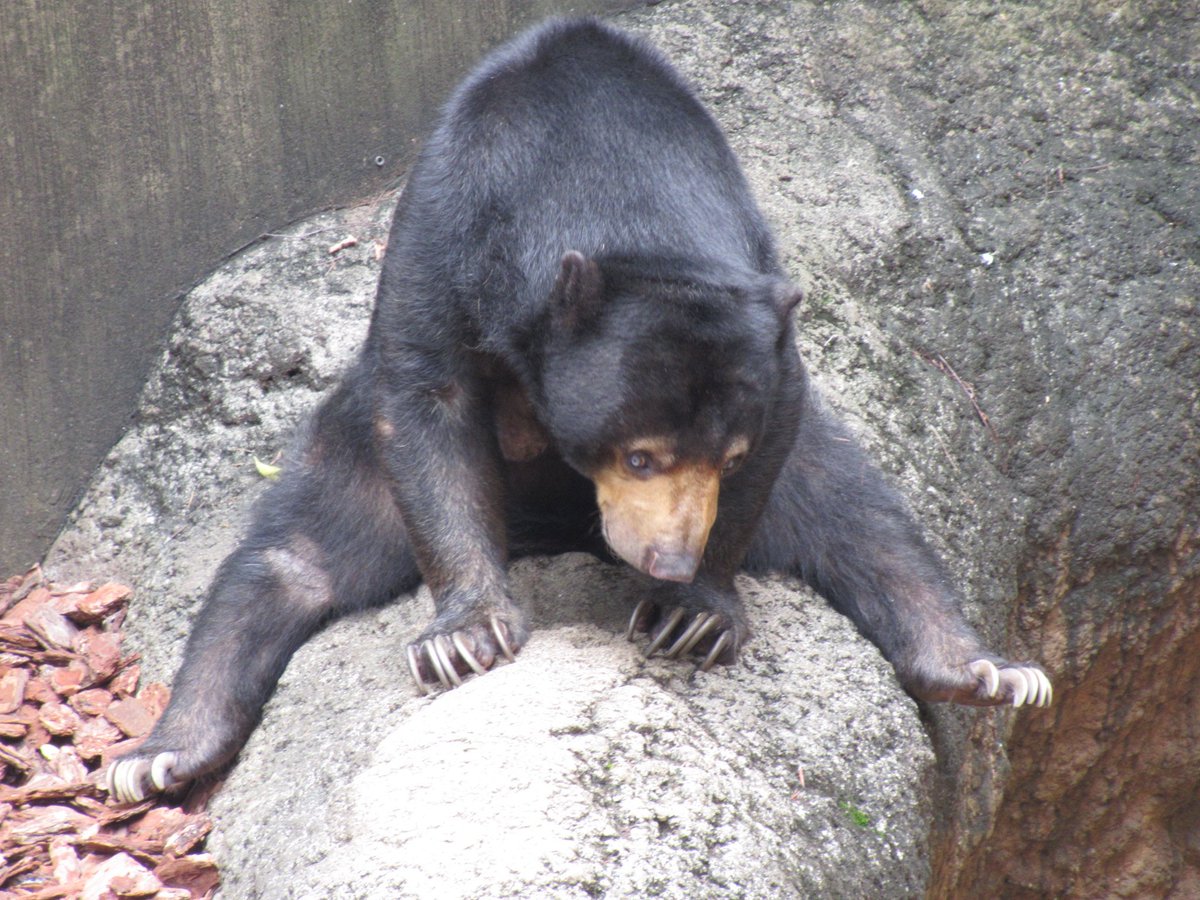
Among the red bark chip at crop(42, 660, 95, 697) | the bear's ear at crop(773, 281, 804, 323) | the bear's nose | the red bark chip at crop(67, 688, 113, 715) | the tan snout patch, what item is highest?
the bear's ear at crop(773, 281, 804, 323)

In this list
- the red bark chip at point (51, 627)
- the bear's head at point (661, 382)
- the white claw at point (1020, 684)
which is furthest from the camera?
the red bark chip at point (51, 627)

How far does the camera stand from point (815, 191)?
5.05 meters

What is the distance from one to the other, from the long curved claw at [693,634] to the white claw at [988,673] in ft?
2.85

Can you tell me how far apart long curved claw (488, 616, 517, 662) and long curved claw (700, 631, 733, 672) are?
469 millimetres

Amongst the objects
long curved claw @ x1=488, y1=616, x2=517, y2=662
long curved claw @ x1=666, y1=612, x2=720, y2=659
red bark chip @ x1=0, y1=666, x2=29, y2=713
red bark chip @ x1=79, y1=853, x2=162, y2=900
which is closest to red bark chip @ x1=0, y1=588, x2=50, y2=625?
red bark chip @ x1=0, y1=666, x2=29, y2=713

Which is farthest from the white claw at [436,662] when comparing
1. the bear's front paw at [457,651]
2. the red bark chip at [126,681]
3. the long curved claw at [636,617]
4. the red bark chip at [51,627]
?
the red bark chip at [51,627]

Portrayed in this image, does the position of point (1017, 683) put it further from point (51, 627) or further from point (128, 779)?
point (51, 627)

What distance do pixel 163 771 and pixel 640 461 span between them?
166 cm

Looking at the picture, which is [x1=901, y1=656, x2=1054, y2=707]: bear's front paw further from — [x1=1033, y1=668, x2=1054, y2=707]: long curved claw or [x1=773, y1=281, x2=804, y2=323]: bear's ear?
[x1=773, y1=281, x2=804, y2=323]: bear's ear

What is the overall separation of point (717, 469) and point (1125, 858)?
4324 millimetres

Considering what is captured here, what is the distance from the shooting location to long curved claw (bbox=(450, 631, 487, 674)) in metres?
3.27

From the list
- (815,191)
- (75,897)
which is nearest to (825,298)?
(815,191)

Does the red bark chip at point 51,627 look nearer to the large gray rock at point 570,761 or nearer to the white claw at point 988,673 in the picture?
the large gray rock at point 570,761

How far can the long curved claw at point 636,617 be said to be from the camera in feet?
10.9
